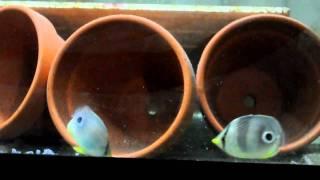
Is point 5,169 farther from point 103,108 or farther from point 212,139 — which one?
point 212,139

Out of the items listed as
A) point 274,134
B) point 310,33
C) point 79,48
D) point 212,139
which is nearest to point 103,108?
point 79,48

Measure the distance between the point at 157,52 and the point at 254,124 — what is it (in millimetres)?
265

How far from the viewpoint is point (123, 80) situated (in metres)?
1.05

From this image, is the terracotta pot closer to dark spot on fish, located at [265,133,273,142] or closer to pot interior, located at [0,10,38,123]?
pot interior, located at [0,10,38,123]

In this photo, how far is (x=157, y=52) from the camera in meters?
0.99

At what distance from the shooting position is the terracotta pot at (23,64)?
1025 mm

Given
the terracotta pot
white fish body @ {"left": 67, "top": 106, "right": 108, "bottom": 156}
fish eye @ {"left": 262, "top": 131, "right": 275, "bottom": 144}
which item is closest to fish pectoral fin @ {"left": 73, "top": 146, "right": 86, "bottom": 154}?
white fish body @ {"left": 67, "top": 106, "right": 108, "bottom": 156}

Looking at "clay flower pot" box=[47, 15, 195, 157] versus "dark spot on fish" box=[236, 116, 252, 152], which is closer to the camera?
"dark spot on fish" box=[236, 116, 252, 152]

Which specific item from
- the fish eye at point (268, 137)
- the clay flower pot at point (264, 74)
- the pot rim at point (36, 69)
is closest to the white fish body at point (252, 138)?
the fish eye at point (268, 137)

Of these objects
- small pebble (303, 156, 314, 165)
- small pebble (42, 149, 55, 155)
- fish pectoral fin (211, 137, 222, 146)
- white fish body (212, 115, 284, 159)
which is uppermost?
white fish body (212, 115, 284, 159)

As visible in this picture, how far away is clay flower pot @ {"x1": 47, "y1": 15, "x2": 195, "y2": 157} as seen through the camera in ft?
3.19

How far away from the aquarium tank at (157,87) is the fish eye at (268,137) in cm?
2

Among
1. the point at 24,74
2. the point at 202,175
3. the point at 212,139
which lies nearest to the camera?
the point at 202,175

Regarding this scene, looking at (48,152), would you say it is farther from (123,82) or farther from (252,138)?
(252,138)
